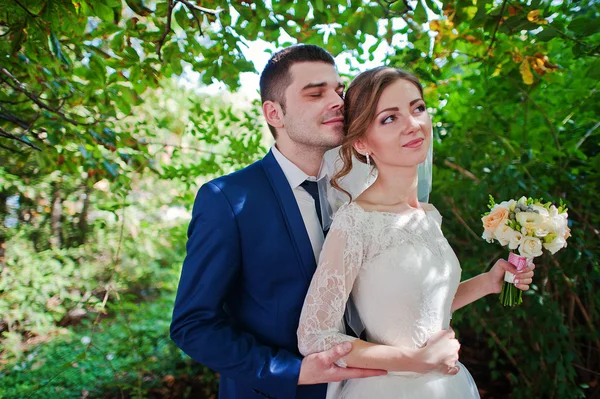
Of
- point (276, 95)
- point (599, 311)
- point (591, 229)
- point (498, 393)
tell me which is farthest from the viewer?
point (498, 393)

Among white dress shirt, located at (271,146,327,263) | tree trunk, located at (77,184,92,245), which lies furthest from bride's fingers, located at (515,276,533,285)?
tree trunk, located at (77,184,92,245)

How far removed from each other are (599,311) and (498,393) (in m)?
1.06

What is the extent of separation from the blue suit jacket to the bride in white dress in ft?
0.38

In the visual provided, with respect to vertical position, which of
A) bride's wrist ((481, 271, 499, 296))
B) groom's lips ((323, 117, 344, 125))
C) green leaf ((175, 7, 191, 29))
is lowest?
bride's wrist ((481, 271, 499, 296))

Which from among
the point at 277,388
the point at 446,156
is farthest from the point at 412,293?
the point at 446,156

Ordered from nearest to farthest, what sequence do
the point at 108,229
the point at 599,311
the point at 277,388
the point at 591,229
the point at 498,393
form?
the point at 277,388 → the point at 591,229 → the point at 599,311 → the point at 498,393 → the point at 108,229

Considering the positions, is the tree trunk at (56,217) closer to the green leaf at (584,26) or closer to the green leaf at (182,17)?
the green leaf at (182,17)

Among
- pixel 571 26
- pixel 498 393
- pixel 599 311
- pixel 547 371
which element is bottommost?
pixel 498 393

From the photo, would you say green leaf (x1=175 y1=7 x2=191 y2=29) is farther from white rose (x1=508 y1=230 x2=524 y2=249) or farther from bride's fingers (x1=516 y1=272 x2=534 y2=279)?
bride's fingers (x1=516 y1=272 x2=534 y2=279)

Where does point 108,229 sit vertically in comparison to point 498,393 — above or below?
above

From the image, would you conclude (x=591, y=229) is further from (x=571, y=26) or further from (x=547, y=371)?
(x=571, y=26)

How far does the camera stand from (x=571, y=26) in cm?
190

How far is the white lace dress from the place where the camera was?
4.89ft

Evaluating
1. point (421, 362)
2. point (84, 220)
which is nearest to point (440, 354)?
point (421, 362)
